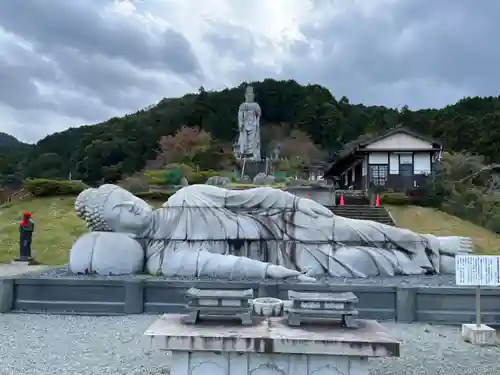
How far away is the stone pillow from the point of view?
7598mm

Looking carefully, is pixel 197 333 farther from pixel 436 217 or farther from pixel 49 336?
pixel 436 217

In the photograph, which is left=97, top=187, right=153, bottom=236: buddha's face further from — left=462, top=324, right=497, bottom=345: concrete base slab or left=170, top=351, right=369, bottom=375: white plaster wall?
left=462, top=324, right=497, bottom=345: concrete base slab

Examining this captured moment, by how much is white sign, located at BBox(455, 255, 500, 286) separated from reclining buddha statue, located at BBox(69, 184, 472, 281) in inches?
92.6

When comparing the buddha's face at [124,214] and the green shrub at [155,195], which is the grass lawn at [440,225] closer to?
the green shrub at [155,195]

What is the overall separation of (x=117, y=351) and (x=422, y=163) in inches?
1040

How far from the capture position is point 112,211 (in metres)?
7.86

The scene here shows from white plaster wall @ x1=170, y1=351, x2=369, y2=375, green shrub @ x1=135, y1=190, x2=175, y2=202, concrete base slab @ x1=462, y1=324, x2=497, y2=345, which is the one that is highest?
green shrub @ x1=135, y1=190, x2=175, y2=202

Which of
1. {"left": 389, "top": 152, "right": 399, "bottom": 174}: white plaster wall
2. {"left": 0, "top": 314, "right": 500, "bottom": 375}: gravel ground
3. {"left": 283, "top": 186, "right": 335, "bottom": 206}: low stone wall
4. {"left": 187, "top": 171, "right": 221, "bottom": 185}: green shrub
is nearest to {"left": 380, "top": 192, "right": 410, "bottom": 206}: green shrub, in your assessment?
{"left": 283, "top": 186, "right": 335, "bottom": 206}: low stone wall

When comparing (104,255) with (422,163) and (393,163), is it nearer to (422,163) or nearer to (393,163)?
(393,163)

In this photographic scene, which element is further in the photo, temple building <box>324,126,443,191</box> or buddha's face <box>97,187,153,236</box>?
temple building <box>324,126,443,191</box>

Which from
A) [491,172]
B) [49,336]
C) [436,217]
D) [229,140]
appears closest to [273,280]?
[49,336]

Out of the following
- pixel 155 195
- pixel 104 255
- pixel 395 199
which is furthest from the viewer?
pixel 155 195

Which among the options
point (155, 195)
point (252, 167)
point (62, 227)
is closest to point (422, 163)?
point (252, 167)

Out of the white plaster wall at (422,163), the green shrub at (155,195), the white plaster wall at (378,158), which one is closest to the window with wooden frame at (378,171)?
the white plaster wall at (378,158)
